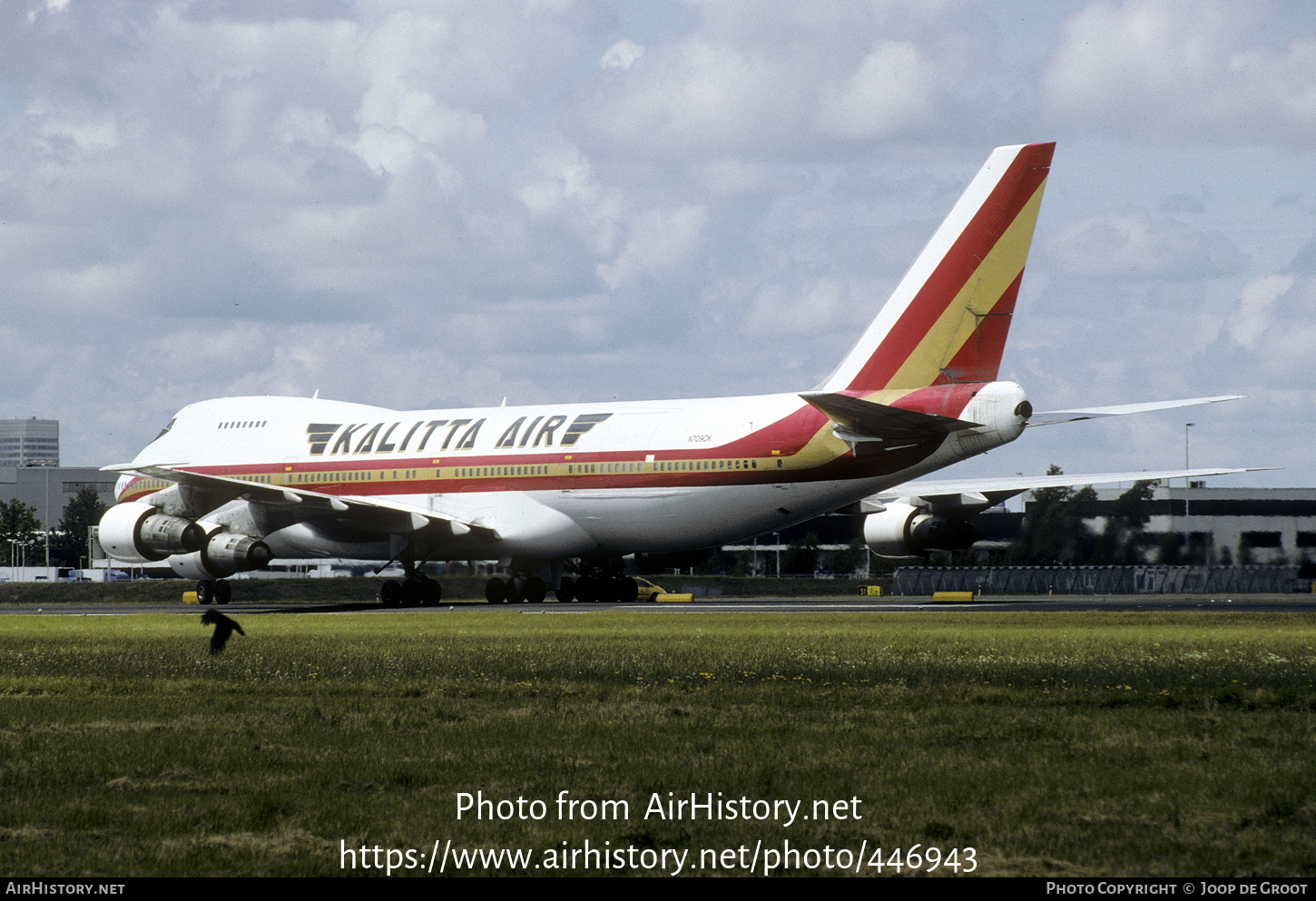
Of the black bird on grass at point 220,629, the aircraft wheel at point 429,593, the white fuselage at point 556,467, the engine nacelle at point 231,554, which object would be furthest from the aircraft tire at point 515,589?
the black bird on grass at point 220,629

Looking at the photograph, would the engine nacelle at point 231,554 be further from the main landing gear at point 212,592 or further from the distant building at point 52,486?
the distant building at point 52,486

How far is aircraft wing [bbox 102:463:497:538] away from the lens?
3906 centimetres

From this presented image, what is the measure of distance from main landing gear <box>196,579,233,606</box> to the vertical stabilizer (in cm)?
2188

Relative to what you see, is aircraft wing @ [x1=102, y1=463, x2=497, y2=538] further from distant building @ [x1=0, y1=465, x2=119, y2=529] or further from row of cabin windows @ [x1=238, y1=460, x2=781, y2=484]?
distant building @ [x1=0, y1=465, x2=119, y2=529]

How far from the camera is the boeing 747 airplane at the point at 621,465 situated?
112ft

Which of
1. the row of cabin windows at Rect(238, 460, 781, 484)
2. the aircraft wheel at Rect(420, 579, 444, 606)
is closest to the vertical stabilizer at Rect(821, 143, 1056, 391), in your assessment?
the row of cabin windows at Rect(238, 460, 781, 484)

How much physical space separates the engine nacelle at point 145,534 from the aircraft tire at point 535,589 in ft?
31.5

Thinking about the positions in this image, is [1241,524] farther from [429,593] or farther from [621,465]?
[429,593]

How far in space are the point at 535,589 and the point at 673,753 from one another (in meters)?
32.7

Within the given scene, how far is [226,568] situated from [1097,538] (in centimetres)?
2736

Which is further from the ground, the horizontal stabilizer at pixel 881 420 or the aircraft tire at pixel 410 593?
the horizontal stabilizer at pixel 881 420

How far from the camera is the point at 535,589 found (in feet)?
143

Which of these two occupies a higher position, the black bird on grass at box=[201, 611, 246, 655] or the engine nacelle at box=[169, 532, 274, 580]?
the engine nacelle at box=[169, 532, 274, 580]
